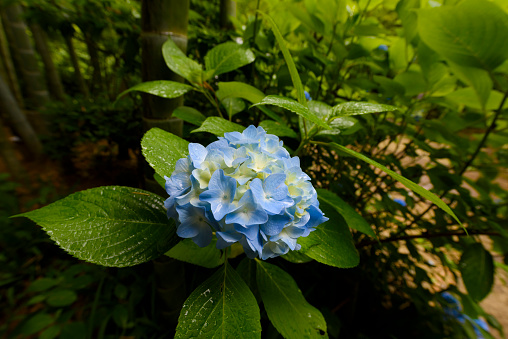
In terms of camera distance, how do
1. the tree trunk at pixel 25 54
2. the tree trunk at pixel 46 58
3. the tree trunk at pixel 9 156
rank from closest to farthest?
1. the tree trunk at pixel 9 156
2. the tree trunk at pixel 25 54
3. the tree trunk at pixel 46 58

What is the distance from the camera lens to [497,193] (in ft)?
3.14

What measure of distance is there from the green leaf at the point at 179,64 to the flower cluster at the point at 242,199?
0.79 ft

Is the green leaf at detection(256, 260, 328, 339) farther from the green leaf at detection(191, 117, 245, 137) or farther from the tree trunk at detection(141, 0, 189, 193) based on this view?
the tree trunk at detection(141, 0, 189, 193)

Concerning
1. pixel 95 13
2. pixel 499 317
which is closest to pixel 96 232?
pixel 95 13

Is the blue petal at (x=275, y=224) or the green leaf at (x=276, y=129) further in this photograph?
the green leaf at (x=276, y=129)

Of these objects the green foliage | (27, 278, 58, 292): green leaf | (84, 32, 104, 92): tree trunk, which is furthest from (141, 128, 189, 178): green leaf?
(84, 32, 104, 92): tree trunk

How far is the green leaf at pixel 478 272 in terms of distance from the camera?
0.60 meters

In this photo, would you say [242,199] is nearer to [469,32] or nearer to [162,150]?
[162,150]

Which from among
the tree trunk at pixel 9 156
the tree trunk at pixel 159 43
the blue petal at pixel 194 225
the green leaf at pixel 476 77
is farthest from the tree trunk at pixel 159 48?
the tree trunk at pixel 9 156

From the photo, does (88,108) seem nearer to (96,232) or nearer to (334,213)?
(96,232)

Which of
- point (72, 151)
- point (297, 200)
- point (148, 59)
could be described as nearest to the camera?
point (297, 200)

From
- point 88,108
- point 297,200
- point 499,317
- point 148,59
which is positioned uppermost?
point 148,59

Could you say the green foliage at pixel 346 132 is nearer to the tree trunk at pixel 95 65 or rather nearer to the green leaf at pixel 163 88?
the green leaf at pixel 163 88

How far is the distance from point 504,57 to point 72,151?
2.75m
